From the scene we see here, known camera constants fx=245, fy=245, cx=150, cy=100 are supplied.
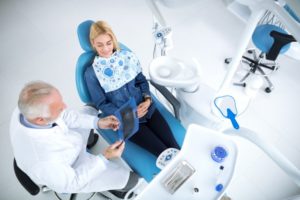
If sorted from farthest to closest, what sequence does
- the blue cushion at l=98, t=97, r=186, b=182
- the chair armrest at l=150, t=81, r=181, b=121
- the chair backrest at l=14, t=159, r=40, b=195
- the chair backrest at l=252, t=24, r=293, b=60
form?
1. the chair backrest at l=252, t=24, r=293, b=60
2. the chair armrest at l=150, t=81, r=181, b=121
3. the blue cushion at l=98, t=97, r=186, b=182
4. the chair backrest at l=14, t=159, r=40, b=195

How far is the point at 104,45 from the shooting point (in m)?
1.46

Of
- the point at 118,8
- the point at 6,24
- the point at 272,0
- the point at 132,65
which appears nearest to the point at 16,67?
the point at 6,24

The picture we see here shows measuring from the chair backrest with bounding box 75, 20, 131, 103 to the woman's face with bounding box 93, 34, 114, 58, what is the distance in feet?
0.24

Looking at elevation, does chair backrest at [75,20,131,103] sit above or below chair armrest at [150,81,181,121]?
above

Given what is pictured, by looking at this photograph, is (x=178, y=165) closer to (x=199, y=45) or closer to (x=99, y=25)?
(x=99, y=25)

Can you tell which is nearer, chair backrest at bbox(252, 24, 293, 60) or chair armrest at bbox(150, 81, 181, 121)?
chair armrest at bbox(150, 81, 181, 121)

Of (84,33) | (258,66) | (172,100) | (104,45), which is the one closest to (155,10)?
(104,45)

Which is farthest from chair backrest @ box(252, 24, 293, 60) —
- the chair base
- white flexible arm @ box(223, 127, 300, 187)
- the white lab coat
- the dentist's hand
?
the white lab coat

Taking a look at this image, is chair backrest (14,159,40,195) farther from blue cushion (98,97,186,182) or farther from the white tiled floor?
the white tiled floor

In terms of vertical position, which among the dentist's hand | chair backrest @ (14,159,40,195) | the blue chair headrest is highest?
the blue chair headrest

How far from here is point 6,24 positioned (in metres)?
2.75

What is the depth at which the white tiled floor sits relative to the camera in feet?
6.40

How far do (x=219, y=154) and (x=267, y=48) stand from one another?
1.40m

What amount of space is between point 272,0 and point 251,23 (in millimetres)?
246
